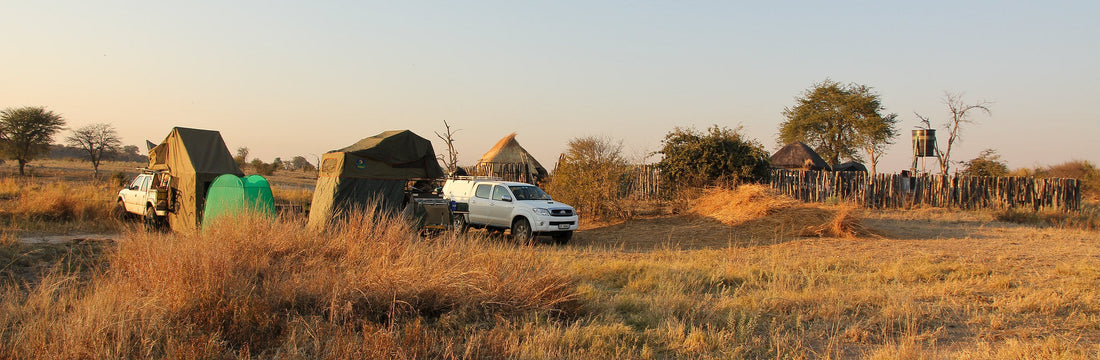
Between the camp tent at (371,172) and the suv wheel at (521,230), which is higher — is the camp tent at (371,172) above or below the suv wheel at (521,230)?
above

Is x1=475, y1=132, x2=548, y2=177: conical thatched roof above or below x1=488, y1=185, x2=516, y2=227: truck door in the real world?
above

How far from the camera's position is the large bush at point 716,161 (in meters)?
18.6

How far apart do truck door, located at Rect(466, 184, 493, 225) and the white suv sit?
6.91 metres

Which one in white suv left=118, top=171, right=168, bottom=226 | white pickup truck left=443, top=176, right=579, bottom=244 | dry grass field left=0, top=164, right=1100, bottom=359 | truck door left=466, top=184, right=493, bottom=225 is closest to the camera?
dry grass field left=0, top=164, right=1100, bottom=359

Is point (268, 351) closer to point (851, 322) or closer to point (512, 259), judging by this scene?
point (512, 259)

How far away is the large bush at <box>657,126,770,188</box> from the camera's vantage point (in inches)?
731

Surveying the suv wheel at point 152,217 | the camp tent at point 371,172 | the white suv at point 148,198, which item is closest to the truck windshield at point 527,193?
the camp tent at point 371,172

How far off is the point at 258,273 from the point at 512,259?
2.62 metres

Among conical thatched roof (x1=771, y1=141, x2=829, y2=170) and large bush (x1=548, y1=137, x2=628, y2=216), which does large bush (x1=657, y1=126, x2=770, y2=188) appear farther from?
conical thatched roof (x1=771, y1=141, x2=829, y2=170)

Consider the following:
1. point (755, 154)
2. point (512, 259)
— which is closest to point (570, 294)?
point (512, 259)

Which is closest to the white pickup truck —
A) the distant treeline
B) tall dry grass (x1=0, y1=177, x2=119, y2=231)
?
tall dry grass (x1=0, y1=177, x2=119, y2=231)

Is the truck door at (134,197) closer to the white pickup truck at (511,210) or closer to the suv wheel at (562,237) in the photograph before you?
the white pickup truck at (511,210)

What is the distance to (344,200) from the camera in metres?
12.1

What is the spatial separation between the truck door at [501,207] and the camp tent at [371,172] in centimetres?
162
